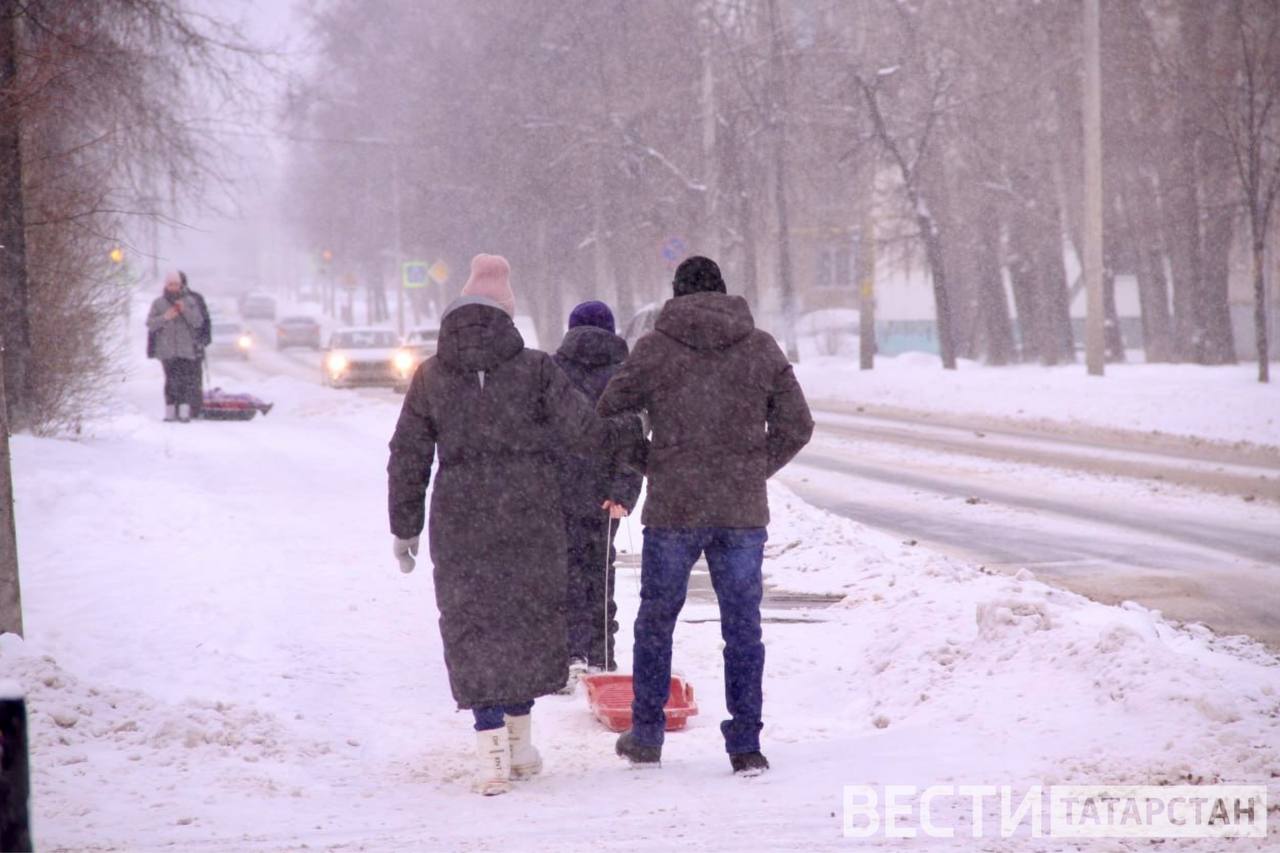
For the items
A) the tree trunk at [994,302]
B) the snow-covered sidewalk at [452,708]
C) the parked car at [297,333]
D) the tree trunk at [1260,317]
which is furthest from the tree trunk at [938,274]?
the parked car at [297,333]

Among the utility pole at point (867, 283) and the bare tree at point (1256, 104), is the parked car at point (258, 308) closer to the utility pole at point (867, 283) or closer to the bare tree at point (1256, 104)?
the utility pole at point (867, 283)

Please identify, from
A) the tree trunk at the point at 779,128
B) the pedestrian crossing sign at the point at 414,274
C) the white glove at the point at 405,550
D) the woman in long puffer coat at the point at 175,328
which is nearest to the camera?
the white glove at the point at 405,550

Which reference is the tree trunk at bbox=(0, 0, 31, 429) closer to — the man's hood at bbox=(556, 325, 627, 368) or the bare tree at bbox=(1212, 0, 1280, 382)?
the man's hood at bbox=(556, 325, 627, 368)

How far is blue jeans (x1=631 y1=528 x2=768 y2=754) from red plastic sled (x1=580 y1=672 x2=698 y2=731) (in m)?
0.69

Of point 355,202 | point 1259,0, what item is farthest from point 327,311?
point 1259,0

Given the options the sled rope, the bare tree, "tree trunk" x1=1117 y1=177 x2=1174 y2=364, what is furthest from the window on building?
the sled rope

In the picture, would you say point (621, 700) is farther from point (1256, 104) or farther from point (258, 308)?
point (258, 308)

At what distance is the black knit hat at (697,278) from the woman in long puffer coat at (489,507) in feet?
1.84

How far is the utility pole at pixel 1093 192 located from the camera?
84.7 feet

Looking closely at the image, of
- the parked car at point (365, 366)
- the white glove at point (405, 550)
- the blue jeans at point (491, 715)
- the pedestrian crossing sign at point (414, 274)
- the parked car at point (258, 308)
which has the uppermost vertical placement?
the parked car at point (258, 308)

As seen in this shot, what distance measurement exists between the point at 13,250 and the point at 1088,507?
961cm

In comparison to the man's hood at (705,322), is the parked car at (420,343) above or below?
above

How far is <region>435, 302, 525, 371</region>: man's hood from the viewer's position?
5746 mm

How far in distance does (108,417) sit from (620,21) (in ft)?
79.0
